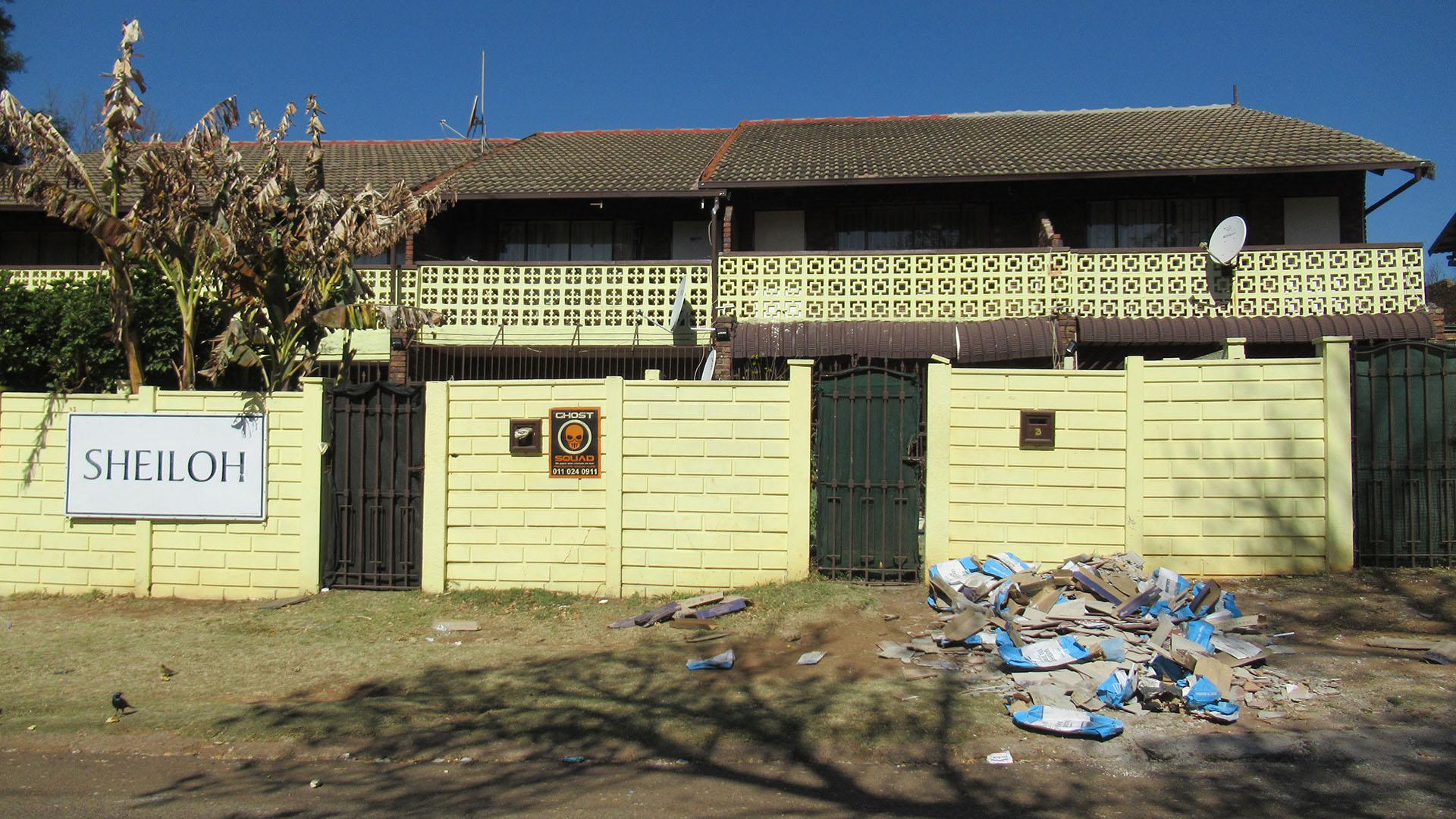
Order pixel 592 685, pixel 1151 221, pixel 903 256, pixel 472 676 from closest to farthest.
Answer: pixel 592 685 < pixel 472 676 < pixel 903 256 < pixel 1151 221

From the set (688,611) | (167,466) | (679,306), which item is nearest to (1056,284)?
(679,306)

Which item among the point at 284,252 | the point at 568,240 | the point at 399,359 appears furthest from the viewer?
the point at 568,240

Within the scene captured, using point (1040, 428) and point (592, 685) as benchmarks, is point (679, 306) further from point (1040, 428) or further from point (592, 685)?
point (592, 685)

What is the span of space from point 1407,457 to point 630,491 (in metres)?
6.95

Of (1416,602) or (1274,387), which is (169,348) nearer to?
(1274,387)

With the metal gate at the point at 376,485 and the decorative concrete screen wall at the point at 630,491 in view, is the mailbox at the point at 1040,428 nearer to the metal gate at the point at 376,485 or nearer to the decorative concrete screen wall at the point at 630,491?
the decorative concrete screen wall at the point at 630,491

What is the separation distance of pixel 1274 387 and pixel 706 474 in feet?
16.9

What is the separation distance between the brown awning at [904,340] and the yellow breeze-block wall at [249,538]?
6691mm

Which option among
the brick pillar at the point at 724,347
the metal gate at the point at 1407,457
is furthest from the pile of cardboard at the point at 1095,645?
the brick pillar at the point at 724,347

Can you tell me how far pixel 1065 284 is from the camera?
1468 cm

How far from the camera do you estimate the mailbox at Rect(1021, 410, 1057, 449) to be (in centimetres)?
896

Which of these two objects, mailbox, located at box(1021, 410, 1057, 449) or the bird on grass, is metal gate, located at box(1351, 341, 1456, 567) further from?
the bird on grass

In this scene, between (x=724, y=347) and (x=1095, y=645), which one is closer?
(x=1095, y=645)

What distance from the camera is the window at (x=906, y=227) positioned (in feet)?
54.4
